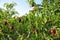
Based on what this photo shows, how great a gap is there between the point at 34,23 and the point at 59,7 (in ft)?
6.16

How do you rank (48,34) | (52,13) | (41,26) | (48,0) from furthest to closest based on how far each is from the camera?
(48,0)
(52,13)
(48,34)
(41,26)

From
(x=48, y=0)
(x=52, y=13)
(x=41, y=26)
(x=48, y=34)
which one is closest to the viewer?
(x=41, y=26)

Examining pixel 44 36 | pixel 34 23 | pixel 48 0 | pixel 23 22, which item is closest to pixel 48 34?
pixel 44 36

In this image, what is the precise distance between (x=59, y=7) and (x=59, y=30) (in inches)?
67.0

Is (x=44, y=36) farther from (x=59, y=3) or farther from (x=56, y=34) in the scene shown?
(x=59, y=3)

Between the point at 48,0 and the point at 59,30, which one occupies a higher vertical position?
the point at 48,0

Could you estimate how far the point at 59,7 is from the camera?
9.77m

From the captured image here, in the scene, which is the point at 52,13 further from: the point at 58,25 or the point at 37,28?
the point at 37,28

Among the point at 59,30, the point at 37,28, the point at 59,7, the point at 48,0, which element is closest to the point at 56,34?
the point at 59,30

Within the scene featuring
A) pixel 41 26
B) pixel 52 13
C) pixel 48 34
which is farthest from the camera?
pixel 52 13

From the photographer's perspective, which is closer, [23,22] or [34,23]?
[34,23]

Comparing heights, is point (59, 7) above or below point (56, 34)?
above

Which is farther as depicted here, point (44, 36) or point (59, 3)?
point (59, 3)

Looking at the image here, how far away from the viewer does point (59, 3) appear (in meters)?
10.0
